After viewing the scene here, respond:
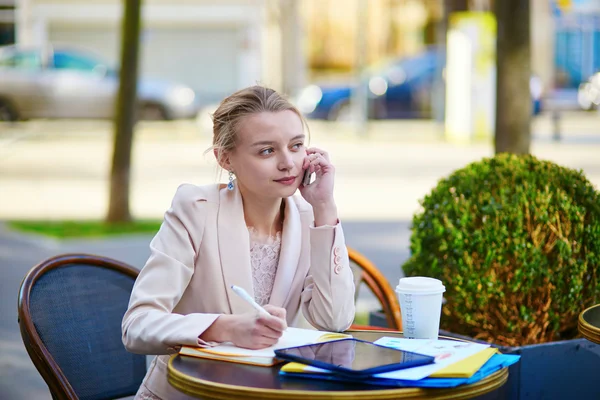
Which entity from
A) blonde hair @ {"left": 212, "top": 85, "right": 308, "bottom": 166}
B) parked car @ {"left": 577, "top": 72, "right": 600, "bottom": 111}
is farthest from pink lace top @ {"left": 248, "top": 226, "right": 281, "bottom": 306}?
parked car @ {"left": 577, "top": 72, "right": 600, "bottom": 111}

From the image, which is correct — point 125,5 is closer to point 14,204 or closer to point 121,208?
point 121,208

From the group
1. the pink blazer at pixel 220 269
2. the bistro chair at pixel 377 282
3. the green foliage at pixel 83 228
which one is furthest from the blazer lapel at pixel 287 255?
the green foliage at pixel 83 228

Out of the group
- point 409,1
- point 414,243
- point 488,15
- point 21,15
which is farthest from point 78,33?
point 414,243

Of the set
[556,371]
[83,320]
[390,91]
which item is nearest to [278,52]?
[390,91]

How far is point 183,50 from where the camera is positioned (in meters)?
31.0

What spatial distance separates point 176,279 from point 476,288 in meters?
1.46

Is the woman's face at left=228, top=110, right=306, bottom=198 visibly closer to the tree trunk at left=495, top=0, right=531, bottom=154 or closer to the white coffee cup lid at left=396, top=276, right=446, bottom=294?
the white coffee cup lid at left=396, top=276, right=446, bottom=294

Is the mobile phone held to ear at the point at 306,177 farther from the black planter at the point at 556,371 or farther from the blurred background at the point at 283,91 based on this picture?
the black planter at the point at 556,371

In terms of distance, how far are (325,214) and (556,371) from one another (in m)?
1.38

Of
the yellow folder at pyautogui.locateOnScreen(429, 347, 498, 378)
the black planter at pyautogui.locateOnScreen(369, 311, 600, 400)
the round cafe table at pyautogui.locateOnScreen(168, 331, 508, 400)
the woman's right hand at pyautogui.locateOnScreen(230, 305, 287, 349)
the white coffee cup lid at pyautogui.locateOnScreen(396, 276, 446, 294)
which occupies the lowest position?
the black planter at pyautogui.locateOnScreen(369, 311, 600, 400)

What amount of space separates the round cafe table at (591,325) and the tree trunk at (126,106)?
6.58 metres

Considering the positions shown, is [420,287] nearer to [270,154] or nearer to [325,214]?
[325,214]

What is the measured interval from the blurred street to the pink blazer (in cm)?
39

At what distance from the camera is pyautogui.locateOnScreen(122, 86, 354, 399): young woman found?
Answer: 8.39 feet
